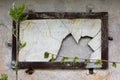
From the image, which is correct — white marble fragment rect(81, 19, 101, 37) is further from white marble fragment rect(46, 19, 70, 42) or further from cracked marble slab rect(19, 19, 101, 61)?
white marble fragment rect(46, 19, 70, 42)

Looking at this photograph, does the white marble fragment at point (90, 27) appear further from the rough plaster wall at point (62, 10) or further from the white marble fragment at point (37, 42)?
the white marble fragment at point (37, 42)

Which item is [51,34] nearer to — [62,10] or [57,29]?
[57,29]

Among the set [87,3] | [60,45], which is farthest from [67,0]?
[60,45]

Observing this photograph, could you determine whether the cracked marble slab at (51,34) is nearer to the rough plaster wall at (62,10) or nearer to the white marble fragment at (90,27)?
the white marble fragment at (90,27)

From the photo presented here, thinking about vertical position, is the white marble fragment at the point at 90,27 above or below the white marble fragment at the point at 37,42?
above

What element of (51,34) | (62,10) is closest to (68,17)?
(62,10)

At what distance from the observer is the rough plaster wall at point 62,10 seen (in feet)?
14.0

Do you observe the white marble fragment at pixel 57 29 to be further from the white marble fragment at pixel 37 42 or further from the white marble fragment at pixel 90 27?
the white marble fragment at pixel 90 27

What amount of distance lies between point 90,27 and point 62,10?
337 millimetres

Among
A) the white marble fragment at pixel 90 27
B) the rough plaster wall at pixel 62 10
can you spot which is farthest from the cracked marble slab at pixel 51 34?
the rough plaster wall at pixel 62 10

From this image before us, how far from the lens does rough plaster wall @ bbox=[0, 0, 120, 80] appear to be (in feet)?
14.0

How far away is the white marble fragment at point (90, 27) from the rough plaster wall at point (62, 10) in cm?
12

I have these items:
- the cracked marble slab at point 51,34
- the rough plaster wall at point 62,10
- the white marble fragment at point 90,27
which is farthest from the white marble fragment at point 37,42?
the white marble fragment at point 90,27

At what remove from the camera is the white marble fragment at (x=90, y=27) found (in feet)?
13.9
